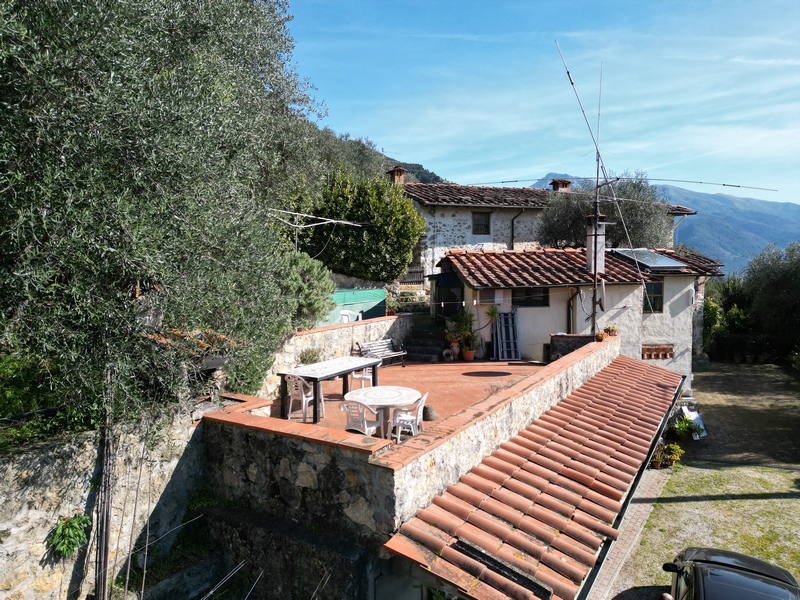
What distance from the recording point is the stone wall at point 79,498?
3.91 metres

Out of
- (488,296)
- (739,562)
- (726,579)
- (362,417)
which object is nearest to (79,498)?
(362,417)

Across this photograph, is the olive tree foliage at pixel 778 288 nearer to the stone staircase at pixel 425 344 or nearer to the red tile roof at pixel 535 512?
the stone staircase at pixel 425 344

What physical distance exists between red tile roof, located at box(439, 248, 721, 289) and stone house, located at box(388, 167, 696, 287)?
7344 millimetres

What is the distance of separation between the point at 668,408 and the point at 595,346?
6.79ft

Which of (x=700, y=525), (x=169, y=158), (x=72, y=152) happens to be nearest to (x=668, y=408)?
(x=700, y=525)

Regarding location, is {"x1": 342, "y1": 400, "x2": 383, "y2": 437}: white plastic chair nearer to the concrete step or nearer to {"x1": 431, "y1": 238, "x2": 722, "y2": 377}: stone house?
the concrete step

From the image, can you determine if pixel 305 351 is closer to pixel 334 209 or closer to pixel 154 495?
pixel 154 495

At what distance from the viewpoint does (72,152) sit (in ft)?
13.0

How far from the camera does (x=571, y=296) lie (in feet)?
48.6

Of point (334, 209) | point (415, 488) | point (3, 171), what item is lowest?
point (415, 488)

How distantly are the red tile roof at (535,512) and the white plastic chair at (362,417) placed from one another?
6.08 feet

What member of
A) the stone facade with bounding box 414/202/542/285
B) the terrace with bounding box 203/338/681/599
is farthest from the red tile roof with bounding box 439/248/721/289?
the stone facade with bounding box 414/202/542/285

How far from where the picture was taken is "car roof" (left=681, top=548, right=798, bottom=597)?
7.20 meters

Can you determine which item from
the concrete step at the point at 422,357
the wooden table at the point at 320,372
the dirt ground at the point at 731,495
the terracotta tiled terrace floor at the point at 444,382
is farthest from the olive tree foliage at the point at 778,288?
the wooden table at the point at 320,372
